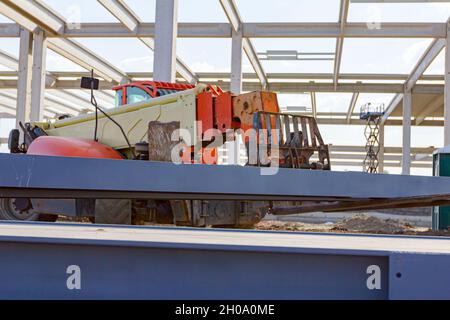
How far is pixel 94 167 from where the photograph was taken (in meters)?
4.29

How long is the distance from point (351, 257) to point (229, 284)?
46 cm

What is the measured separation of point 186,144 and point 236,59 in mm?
10373

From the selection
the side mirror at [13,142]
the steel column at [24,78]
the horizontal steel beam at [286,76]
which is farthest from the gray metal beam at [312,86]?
the side mirror at [13,142]

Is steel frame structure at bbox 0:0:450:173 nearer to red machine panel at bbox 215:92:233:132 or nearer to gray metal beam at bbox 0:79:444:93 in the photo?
gray metal beam at bbox 0:79:444:93

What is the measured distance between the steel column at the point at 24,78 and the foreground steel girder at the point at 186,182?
12.6m

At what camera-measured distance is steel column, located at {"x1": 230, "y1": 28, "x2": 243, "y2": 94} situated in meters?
16.3

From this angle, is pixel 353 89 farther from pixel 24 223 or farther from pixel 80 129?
pixel 24 223

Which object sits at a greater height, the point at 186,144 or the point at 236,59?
the point at 236,59

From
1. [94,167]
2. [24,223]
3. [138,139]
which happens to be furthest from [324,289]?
[138,139]

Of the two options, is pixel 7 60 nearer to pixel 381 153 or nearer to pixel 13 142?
pixel 13 142

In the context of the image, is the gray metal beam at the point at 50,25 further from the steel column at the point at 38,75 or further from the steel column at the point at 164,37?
the steel column at the point at 164,37

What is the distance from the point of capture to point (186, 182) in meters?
4.50

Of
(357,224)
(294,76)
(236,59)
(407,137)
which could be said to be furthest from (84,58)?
(407,137)

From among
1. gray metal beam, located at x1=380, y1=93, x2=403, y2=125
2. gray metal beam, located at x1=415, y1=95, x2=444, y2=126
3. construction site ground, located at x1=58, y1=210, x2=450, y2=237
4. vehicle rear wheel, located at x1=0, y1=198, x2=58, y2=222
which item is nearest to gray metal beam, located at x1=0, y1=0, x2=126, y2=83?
construction site ground, located at x1=58, y1=210, x2=450, y2=237
